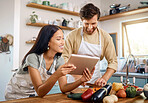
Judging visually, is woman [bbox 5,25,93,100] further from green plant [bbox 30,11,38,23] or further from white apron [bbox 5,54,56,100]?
green plant [bbox 30,11,38,23]

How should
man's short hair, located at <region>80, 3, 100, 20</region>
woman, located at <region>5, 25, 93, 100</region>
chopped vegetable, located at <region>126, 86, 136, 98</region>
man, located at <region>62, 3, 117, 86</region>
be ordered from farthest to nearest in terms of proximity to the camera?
man, located at <region>62, 3, 117, 86</region>
man's short hair, located at <region>80, 3, 100, 20</region>
woman, located at <region>5, 25, 93, 100</region>
chopped vegetable, located at <region>126, 86, 136, 98</region>

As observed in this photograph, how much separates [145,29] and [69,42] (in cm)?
303

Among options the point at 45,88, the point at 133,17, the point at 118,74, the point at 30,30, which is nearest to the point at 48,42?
the point at 45,88

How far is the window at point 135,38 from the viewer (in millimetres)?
4703

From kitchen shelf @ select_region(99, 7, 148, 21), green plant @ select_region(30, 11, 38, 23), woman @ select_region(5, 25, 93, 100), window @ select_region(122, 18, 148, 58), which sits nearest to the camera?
woman @ select_region(5, 25, 93, 100)

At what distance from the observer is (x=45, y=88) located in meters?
1.57

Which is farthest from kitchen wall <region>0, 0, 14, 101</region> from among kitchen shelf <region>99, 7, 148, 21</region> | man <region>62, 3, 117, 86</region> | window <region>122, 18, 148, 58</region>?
window <region>122, 18, 148, 58</region>

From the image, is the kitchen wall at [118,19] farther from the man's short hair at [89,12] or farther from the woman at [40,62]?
the woman at [40,62]

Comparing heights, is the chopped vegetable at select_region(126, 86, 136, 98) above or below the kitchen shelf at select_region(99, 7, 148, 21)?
below

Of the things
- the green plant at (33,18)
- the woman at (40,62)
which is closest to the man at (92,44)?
the woman at (40,62)

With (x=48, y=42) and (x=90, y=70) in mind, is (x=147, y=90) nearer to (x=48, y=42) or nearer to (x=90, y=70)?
(x=90, y=70)

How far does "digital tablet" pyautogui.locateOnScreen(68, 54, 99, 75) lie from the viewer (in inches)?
56.2

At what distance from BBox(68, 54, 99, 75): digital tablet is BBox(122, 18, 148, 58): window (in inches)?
134

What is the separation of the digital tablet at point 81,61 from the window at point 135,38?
3404 millimetres
